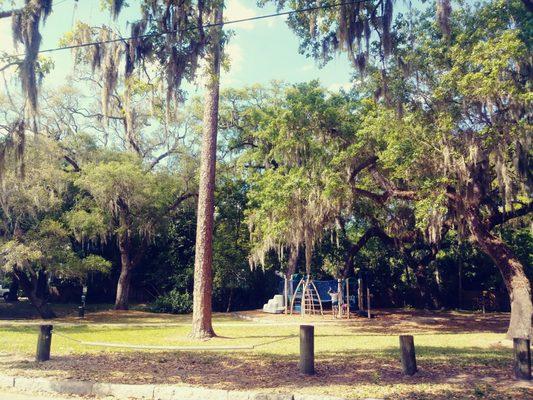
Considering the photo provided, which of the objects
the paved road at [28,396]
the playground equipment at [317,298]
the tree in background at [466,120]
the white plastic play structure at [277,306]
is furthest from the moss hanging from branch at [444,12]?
the white plastic play structure at [277,306]

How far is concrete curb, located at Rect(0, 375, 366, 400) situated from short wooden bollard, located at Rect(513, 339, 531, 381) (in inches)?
127

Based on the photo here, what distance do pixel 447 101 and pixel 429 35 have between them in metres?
2.37

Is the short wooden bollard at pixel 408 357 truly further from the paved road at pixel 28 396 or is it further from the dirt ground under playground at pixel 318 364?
the paved road at pixel 28 396

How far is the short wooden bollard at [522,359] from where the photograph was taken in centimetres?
718

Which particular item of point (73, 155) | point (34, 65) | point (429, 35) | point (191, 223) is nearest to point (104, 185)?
point (73, 155)

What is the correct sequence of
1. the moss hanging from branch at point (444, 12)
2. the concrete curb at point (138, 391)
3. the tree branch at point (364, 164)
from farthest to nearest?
the tree branch at point (364, 164)
the moss hanging from branch at point (444, 12)
the concrete curb at point (138, 391)

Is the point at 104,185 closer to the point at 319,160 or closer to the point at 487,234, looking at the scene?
the point at 319,160

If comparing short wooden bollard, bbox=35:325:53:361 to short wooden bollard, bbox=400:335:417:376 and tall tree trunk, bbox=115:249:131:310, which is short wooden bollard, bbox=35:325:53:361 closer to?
short wooden bollard, bbox=400:335:417:376

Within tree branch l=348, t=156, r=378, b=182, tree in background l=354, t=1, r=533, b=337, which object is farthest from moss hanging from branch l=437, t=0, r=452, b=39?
tree branch l=348, t=156, r=378, b=182

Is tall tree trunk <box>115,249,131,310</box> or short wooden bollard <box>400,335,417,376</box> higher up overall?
tall tree trunk <box>115,249,131,310</box>

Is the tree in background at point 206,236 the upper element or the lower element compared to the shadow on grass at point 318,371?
upper

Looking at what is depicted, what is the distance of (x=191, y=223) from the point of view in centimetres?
2666

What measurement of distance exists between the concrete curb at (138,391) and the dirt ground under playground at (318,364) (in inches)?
14.2

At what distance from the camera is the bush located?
→ 2331 centimetres
